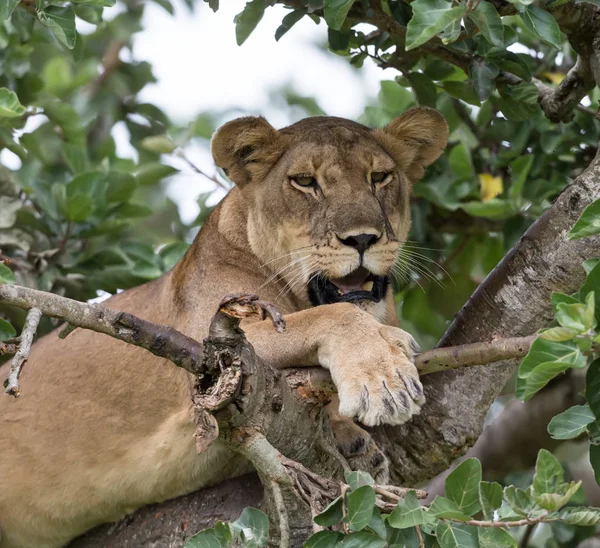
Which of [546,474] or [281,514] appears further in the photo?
[281,514]

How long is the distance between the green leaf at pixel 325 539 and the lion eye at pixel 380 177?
263 cm

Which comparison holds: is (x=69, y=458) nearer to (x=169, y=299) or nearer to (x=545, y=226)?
(x=169, y=299)

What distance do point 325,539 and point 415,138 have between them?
3.18 metres

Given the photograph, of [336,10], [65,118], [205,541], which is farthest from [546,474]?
[65,118]

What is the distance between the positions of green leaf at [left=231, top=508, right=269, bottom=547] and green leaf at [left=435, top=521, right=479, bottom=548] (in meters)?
0.58

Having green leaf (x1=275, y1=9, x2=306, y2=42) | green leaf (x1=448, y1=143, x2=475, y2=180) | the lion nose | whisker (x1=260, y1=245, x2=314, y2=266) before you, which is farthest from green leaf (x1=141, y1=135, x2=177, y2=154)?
the lion nose

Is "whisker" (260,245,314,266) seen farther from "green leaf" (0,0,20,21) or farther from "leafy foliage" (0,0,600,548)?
"green leaf" (0,0,20,21)

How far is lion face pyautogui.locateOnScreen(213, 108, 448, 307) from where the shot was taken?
5176 mm

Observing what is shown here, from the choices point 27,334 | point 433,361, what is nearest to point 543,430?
point 433,361

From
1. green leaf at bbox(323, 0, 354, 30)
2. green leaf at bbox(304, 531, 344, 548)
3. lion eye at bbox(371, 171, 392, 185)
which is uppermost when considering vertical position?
green leaf at bbox(323, 0, 354, 30)

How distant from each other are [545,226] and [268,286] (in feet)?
5.02

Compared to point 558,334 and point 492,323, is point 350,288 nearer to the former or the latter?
point 492,323

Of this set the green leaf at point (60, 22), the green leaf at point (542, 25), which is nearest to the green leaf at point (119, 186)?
the green leaf at point (60, 22)

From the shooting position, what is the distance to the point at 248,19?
4930mm
